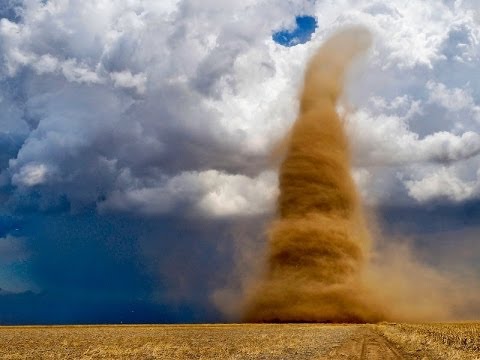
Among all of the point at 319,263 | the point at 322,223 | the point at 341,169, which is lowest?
the point at 319,263

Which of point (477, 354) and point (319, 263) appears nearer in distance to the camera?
Result: point (477, 354)

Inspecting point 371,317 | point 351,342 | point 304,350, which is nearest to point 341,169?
point 371,317

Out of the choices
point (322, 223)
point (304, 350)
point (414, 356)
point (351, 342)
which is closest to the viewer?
point (414, 356)

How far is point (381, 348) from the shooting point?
33.8 m

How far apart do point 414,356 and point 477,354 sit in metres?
3.09

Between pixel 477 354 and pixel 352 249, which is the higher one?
pixel 352 249

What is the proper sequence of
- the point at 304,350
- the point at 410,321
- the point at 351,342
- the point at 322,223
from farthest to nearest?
1. the point at 410,321
2. the point at 322,223
3. the point at 351,342
4. the point at 304,350

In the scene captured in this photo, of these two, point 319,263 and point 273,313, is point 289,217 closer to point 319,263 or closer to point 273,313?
point 319,263

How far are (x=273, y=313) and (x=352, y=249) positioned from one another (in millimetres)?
11672

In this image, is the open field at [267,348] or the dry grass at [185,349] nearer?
the open field at [267,348]

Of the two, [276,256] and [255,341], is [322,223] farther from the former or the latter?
[255,341]

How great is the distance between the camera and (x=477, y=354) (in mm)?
29266

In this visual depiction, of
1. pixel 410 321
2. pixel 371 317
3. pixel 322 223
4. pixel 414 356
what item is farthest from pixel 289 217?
pixel 414 356

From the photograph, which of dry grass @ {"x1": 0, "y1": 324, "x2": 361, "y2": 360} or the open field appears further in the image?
dry grass @ {"x1": 0, "y1": 324, "x2": 361, "y2": 360}
